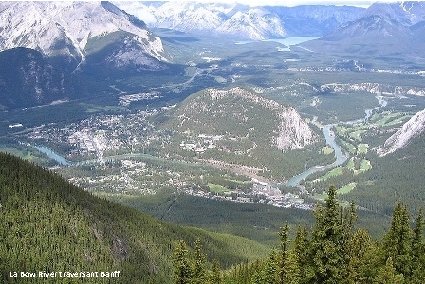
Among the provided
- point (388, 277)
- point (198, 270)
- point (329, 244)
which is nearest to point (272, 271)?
point (329, 244)

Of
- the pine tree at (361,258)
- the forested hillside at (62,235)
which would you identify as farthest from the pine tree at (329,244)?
the forested hillside at (62,235)

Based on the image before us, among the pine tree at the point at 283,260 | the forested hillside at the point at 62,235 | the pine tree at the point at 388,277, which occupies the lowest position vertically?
the forested hillside at the point at 62,235

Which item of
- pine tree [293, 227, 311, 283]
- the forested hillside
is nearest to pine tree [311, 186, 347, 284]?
pine tree [293, 227, 311, 283]

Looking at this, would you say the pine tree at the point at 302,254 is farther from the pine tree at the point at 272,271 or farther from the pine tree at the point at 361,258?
the pine tree at the point at 361,258

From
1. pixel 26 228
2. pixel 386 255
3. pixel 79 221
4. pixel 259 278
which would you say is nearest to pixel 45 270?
pixel 26 228

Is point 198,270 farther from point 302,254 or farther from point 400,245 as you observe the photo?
point 400,245
